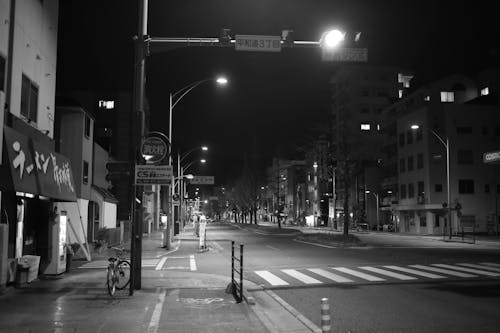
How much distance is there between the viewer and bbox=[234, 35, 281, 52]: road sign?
40.5 ft

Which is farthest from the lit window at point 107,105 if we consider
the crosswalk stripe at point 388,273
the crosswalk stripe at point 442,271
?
the crosswalk stripe at point 442,271

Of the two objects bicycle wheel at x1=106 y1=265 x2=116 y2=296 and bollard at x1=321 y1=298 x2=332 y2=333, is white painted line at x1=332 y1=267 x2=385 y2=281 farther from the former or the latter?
bollard at x1=321 y1=298 x2=332 y2=333

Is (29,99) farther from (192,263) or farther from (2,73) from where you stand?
(192,263)

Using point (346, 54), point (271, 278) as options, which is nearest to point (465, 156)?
point (271, 278)

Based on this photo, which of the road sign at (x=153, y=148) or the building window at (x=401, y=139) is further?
the building window at (x=401, y=139)

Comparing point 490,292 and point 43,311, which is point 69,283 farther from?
point 490,292

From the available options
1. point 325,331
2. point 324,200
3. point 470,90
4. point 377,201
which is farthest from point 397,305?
point 324,200

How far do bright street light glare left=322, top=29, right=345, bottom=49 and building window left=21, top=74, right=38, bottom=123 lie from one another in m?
9.74

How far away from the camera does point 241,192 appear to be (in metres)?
102

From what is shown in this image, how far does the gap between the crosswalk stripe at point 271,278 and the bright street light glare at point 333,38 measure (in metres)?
7.58

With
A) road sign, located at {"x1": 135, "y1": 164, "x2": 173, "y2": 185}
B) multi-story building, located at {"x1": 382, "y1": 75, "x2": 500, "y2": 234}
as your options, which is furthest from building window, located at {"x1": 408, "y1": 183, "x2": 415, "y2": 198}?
road sign, located at {"x1": 135, "y1": 164, "x2": 173, "y2": 185}

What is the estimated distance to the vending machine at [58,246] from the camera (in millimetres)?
17141

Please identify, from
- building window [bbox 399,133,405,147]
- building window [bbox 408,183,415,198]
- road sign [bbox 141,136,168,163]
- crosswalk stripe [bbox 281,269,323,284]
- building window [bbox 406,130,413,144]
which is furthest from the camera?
building window [bbox 399,133,405,147]

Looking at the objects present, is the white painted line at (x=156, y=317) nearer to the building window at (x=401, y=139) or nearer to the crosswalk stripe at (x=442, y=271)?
Result: the crosswalk stripe at (x=442, y=271)
